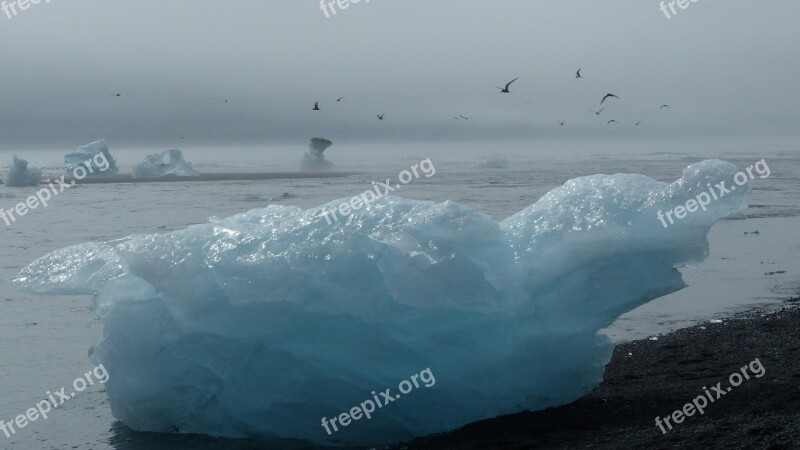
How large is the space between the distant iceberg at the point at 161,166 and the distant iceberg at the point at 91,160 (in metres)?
1.46

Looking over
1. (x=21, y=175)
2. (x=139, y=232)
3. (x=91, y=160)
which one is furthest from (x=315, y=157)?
(x=139, y=232)

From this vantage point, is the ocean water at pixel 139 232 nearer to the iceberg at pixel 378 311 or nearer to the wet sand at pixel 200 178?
the iceberg at pixel 378 311

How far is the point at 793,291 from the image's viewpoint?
1173cm

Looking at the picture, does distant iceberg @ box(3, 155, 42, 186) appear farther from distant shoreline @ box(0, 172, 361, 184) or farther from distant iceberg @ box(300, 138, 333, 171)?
distant iceberg @ box(300, 138, 333, 171)

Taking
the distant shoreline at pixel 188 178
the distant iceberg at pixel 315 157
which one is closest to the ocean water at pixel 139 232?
the distant shoreline at pixel 188 178

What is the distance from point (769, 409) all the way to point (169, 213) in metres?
19.7

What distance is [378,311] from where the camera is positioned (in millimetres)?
6672

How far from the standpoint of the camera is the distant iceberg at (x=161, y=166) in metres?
41.0

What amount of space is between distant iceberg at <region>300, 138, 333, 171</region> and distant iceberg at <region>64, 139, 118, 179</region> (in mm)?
10823


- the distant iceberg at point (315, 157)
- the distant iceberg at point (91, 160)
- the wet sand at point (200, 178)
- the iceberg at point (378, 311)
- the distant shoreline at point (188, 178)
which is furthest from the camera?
the distant iceberg at point (315, 157)

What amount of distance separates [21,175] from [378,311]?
34.3 m

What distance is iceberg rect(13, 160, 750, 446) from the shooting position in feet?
22.0

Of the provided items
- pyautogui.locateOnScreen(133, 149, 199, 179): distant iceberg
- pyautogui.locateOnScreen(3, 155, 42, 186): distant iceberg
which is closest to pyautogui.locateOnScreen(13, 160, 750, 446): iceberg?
pyautogui.locateOnScreen(3, 155, 42, 186): distant iceberg

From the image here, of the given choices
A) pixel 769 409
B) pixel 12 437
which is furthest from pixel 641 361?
pixel 12 437
